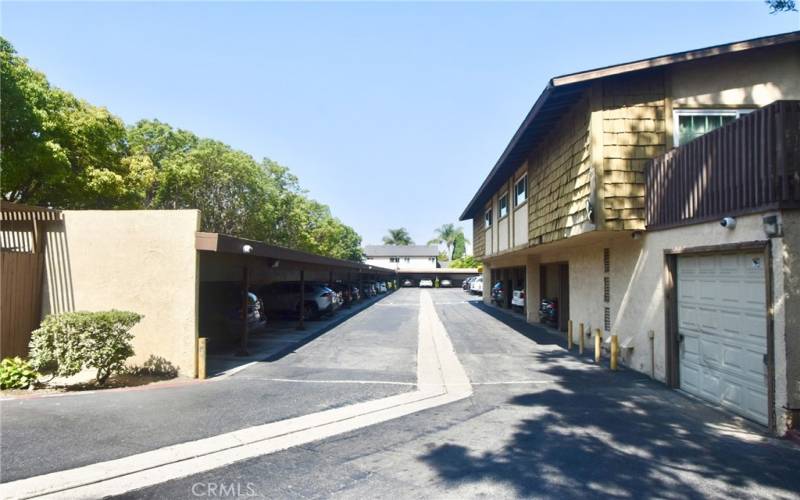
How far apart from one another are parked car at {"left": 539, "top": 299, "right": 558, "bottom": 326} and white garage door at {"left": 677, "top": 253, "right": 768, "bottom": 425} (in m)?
9.34

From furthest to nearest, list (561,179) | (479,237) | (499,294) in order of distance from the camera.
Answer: (499,294)
(479,237)
(561,179)

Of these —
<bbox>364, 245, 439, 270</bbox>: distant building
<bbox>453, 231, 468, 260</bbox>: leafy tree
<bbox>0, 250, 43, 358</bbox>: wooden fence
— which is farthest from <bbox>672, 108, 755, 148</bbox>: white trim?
<bbox>453, 231, 468, 260</bbox>: leafy tree

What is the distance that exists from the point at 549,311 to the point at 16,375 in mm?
16263

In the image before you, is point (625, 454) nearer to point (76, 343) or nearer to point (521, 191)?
point (76, 343)

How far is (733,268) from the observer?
22.6 feet

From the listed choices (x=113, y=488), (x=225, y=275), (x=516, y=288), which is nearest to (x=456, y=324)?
(x=516, y=288)

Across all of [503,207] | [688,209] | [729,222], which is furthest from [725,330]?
[503,207]

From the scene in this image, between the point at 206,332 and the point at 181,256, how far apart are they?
493 centimetres

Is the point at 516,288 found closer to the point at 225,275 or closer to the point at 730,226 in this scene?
the point at 225,275

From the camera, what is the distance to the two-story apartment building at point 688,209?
5.93 metres

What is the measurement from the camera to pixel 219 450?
5.38 meters

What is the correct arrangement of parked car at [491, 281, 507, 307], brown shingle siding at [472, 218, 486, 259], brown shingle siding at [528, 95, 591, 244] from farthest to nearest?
1. parked car at [491, 281, 507, 307]
2. brown shingle siding at [472, 218, 486, 259]
3. brown shingle siding at [528, 95, 591, 244]

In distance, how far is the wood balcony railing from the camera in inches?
231

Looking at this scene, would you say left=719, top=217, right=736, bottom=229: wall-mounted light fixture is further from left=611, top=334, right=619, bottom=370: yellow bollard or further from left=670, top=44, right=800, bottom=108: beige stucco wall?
left=611, top=334, right=619, bottom=370: yellow bollard
